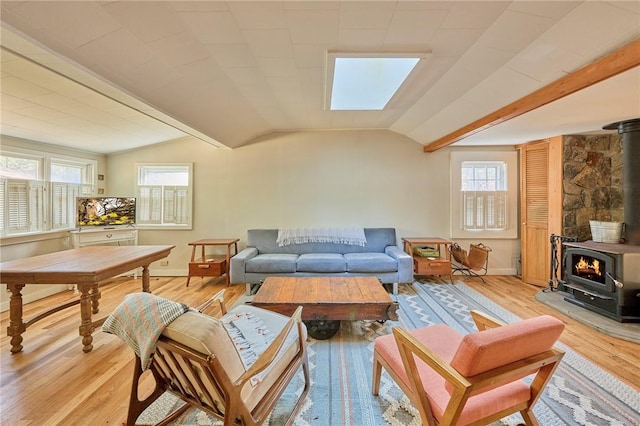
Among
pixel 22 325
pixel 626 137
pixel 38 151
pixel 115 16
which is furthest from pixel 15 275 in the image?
pixel 626 137

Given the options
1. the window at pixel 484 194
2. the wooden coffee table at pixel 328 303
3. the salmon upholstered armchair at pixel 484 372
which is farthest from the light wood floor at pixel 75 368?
the window at pixel 484 194

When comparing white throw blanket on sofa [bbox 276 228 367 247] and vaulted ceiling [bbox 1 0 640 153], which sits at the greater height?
vaulted ceiling [bbox 1 0 640 153]

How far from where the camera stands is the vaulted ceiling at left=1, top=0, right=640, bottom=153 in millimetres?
1596

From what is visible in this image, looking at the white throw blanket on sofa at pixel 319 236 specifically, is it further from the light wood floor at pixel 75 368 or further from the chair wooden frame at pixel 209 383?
the chair wooden frame at pixel 209 383

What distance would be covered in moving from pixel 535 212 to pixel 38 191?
7072mm

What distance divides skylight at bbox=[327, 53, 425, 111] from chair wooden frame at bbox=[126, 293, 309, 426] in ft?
7.17

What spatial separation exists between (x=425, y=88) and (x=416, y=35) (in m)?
0.95

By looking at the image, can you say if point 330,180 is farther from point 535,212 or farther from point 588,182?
point 588,182

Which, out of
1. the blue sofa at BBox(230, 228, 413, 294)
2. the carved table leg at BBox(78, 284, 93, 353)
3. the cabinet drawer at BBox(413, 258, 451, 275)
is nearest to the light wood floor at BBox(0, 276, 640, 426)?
the carved table leg at BBox(78, 284, 93, 353)

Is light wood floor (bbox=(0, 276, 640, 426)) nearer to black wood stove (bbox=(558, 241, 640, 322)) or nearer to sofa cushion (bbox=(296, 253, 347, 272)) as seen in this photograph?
black wood stove (bbox=(558, 241, 640, 322))

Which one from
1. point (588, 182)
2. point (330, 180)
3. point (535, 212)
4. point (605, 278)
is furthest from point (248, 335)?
point (588, 182)

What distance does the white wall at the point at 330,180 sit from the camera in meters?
4.47

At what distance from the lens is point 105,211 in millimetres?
3830

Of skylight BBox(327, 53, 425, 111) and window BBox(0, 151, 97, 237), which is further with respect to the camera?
window BBox(0, 151, 97, 237)
